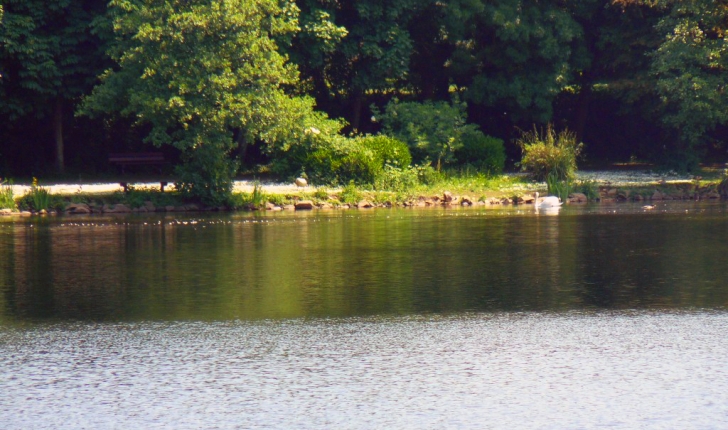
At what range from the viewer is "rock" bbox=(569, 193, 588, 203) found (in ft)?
101

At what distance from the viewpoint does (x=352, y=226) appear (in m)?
22.3

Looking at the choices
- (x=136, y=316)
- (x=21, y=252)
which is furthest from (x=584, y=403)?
(x=21, y=252)

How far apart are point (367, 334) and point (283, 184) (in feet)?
74.9

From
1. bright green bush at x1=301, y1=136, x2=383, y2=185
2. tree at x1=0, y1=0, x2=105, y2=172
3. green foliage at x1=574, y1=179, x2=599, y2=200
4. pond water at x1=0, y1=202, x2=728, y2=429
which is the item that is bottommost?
pond water at x1=0, y1=202, x2=728, y2=429

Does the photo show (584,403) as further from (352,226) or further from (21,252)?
(352,226)

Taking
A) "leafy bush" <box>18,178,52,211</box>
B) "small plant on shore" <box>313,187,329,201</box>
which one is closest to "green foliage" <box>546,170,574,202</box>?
"small plant on shore" <box>313,187,329,201</box>

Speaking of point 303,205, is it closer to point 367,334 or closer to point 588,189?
point 588,189

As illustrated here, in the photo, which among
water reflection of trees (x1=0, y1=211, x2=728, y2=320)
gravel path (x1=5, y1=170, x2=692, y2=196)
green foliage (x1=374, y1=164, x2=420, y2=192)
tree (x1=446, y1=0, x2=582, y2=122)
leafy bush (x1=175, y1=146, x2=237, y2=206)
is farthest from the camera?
tree (x1=446, y1=0, x2=582, y2=122)

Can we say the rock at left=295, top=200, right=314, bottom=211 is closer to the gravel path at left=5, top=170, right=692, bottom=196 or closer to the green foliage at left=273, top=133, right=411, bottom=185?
the gravel path at left=5, top=170, right=692, bottom=196

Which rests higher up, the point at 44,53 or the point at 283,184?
the point at 44,53

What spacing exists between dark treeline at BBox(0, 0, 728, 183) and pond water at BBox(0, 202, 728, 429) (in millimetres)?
10446

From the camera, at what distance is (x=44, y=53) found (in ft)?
108

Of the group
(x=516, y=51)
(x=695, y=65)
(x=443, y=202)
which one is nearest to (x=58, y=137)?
(x=443, y=202)

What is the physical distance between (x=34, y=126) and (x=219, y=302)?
28151 millimetres
